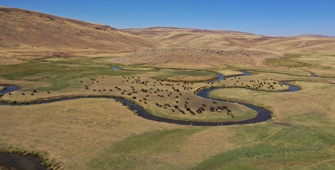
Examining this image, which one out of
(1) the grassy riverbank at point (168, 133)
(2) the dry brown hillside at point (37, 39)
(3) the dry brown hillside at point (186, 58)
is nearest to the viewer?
(1) the grassy riverbank at point (168, 133)

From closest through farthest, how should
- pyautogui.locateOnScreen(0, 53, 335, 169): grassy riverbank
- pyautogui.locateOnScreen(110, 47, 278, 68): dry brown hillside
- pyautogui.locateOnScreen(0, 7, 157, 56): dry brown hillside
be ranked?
pyautogui.locateOnScreen(0, 53, 335, 169): grassy riverbank < pyautogui.locateOnScreen(110, 47, 278, 68): dry brown hillside < pyautogui.locateOnScreen(0, 7, 157, 56): dry brown hillside

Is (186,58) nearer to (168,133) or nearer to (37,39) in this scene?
(168,133)

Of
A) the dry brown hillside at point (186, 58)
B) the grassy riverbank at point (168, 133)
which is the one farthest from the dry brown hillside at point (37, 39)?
the grassy riverbank at point (168, 133)

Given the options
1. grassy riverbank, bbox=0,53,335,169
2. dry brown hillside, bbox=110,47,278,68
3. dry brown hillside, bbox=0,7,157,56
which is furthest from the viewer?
dry brown hillside, bbox=0,7,157,56

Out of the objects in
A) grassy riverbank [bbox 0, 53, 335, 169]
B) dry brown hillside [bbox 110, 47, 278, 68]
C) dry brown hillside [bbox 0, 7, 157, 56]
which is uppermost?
dry brown hillside [bbox 0, 7, 157, 56]

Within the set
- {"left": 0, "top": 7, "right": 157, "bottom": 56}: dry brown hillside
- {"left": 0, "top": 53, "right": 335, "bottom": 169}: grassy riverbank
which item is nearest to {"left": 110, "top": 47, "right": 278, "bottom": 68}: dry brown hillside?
{"left": 0, "top": 7, "right": 157, "bottom": 56}: dry brown hillside

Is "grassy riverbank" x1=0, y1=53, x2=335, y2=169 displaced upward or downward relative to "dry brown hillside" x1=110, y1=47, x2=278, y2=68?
downward

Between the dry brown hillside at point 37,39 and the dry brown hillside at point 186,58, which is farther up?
the dry brown hillside at point 37,39

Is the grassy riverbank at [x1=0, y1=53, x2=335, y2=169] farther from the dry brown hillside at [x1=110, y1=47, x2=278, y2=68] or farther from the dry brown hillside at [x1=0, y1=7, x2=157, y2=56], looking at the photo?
the dry brown hillside at [x1=0, y1=7, x2=157, y2=56]

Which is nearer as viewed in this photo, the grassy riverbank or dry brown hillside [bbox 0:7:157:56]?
the grassy riverbank

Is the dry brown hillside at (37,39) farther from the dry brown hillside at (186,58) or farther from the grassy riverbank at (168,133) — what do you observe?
the grassy riverbank at (168,133)

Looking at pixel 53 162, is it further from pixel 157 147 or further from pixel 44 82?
pixel 44 82
